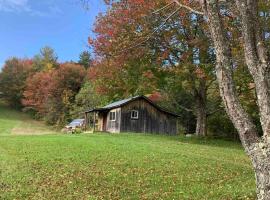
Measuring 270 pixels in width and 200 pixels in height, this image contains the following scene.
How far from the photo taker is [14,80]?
266 feet

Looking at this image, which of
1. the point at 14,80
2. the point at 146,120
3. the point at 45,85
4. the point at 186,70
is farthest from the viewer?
the point at 14,80

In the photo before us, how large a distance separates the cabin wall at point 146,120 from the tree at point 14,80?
4441cm

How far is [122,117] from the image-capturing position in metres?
40.0

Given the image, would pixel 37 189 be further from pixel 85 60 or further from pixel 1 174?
pixel 85 60

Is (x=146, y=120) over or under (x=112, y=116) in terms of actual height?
under

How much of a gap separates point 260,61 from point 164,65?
23.0 m

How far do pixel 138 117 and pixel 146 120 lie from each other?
3.43 feet

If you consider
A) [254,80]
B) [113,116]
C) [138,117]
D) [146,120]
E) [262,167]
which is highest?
[113,116]

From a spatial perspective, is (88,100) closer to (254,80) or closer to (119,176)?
(119,176)

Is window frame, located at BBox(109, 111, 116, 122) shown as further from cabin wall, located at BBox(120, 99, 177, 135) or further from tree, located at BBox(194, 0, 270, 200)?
tree, located at BBox(194, 0, 270, 200)

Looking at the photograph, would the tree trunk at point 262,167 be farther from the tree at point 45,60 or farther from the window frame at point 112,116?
the tree at point 45,60

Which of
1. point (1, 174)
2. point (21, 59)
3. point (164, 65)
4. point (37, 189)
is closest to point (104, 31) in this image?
point (164, 65)

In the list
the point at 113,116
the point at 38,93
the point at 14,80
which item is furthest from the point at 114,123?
the point at 14,80

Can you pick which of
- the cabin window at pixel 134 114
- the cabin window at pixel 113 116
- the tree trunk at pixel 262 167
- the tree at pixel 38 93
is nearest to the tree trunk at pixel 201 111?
the cabin window at pixel 134 114
